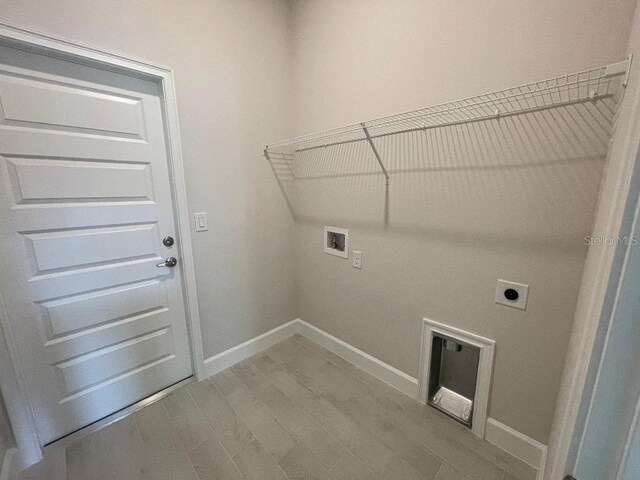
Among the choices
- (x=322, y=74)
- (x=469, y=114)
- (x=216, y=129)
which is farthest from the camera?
(x=322, y=74)

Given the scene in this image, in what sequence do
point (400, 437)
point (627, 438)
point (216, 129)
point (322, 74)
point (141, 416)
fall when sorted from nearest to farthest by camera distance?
1. point (627, 438)
2. point (400, 437)
3. point (141, 416)
4. point (216, 129)
5. point (322, 74)

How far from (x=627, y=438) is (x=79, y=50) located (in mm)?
2163

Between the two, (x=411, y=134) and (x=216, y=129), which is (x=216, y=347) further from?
(x=411, y=134)

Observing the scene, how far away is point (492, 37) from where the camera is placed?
1.17 m

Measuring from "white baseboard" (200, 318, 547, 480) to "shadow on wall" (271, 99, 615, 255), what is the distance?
3.20 ft

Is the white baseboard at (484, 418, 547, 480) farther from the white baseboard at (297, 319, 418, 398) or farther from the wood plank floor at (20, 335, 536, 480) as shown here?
the white baseboard at (297, 319, 418, 398)

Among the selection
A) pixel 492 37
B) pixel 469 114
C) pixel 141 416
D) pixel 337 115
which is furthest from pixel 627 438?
pixel 141 416

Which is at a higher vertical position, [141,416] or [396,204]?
[396,204]

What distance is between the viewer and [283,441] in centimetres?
145

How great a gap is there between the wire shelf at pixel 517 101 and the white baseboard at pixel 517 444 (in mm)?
1529

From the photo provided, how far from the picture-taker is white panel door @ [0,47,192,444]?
1229 mm

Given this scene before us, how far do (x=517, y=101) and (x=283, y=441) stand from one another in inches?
81.1

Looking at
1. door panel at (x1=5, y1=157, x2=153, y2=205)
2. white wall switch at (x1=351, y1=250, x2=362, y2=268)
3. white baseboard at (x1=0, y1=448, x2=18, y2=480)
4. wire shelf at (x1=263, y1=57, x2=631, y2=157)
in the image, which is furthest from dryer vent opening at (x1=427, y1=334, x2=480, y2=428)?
white baseboard at (x1=0, y1=448, x2=18, y2=480)

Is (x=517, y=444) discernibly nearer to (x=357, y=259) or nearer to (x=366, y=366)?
(x=366, y=366)
